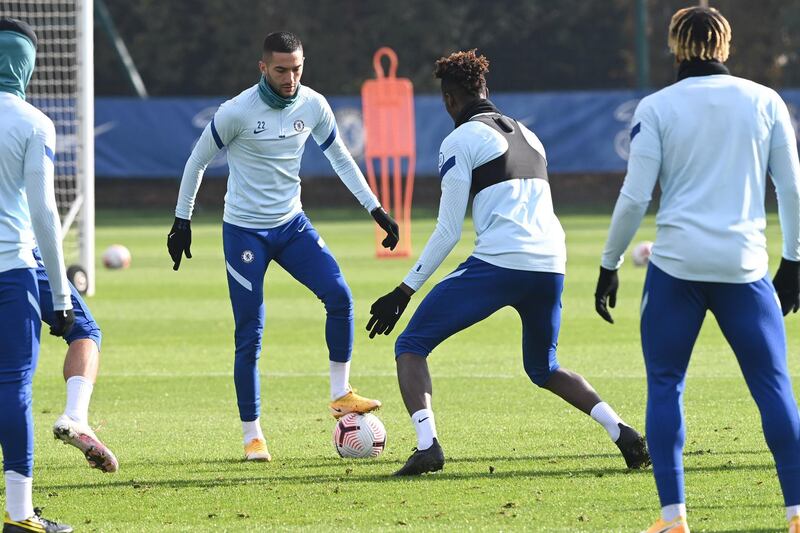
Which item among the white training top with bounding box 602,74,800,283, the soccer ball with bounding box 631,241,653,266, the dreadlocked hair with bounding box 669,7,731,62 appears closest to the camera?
the white training top with bounding box 602,74,800,283

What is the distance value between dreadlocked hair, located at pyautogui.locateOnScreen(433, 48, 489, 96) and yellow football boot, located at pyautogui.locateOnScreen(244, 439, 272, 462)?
7.29 ft

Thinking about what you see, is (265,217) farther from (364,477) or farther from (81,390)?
(364,477)

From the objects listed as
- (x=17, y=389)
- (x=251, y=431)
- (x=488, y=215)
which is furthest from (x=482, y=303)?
(x=17, y=389)

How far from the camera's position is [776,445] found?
550 centimetres

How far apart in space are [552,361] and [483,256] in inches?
27.2

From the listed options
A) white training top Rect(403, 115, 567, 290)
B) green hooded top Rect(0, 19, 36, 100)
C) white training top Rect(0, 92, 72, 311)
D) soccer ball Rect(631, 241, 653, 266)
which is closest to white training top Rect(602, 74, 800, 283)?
white training top Rect(403, 115, 567, 290)

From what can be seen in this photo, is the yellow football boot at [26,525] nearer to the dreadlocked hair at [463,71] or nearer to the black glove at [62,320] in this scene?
the black glove at [62,320]

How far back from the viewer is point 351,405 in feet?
27.1

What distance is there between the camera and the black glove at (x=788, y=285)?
19.0ft

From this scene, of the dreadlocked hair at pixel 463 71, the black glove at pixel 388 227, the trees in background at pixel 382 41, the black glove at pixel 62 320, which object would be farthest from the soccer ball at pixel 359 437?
the trees in background at pixel 382 41

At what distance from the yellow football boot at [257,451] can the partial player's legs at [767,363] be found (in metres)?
3.18

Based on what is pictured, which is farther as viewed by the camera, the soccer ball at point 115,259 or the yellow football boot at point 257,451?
the soccer ball at point 115,259

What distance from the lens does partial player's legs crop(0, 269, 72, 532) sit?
5926 mm

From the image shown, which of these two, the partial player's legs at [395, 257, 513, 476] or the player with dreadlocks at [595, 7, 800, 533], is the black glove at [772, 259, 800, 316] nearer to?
the player with dreadlocks at [595, 7, 800, 533]
